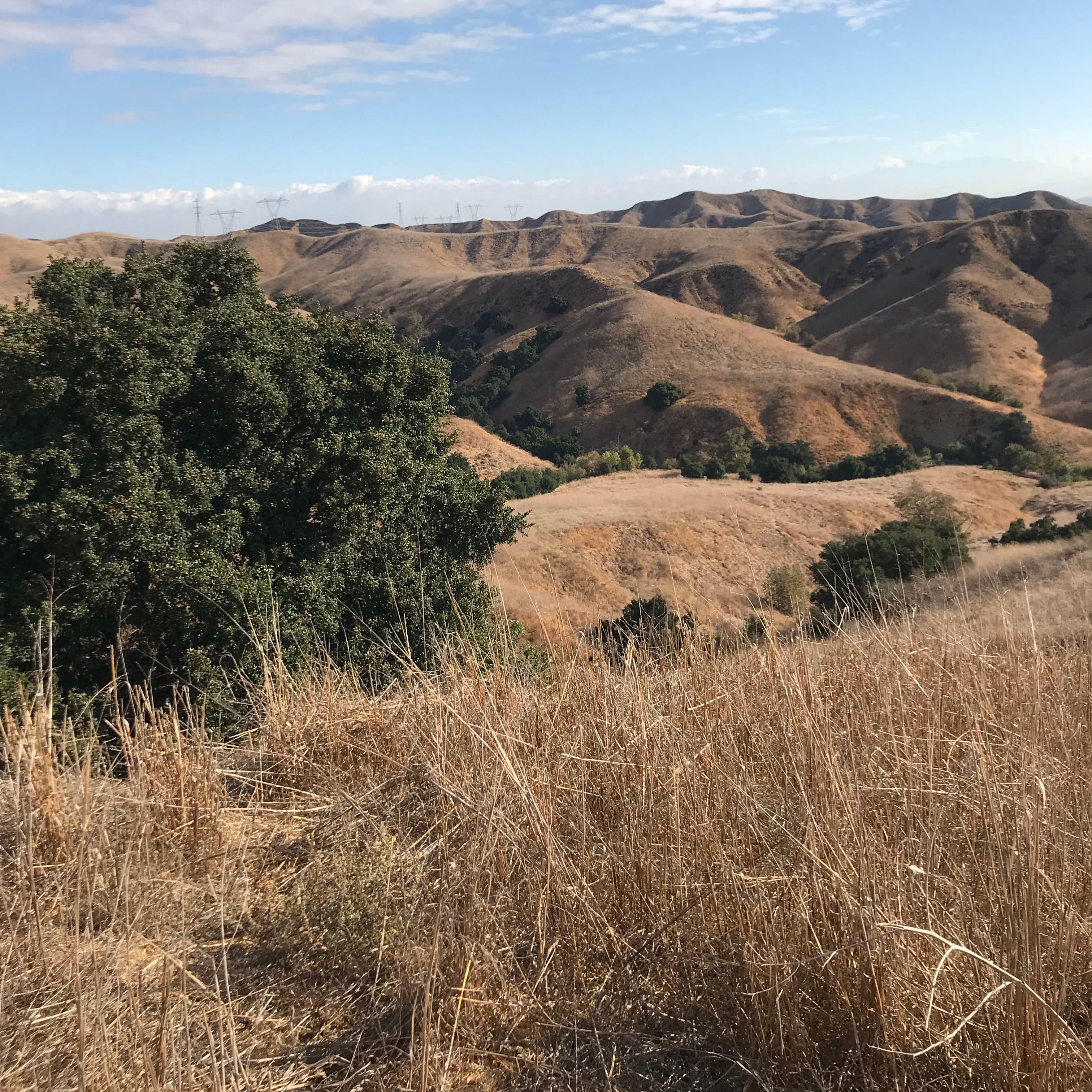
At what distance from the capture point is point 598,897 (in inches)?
93.3

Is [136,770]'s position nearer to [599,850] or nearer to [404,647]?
[404,647]

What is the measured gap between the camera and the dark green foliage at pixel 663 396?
168 ft

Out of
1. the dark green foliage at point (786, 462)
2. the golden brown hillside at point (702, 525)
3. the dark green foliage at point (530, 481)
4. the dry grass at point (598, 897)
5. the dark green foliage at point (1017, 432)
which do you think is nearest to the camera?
the dry grass at point (598, 897)

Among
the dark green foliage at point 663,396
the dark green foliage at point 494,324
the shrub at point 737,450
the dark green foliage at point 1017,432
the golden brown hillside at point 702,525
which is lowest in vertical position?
the golden brown hillside at point 702,525

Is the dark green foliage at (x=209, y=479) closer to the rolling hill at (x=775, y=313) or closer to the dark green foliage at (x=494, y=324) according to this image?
the rolling hill at (x=775, y=313)

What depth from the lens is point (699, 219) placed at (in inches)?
5733

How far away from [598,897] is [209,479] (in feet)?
28.5

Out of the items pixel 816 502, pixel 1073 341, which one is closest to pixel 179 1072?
pixel 816 502

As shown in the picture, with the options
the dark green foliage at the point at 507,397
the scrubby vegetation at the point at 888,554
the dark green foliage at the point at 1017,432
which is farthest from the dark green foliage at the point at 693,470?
the dark green foliage at the point at 1017,432

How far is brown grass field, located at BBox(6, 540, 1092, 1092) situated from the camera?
71.0 inches

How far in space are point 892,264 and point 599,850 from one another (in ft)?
283

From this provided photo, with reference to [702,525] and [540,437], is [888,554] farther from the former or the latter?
[540,437]

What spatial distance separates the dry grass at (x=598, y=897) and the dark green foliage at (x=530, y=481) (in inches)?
1270

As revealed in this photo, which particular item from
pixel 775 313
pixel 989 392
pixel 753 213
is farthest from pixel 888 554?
pixel 753 213
